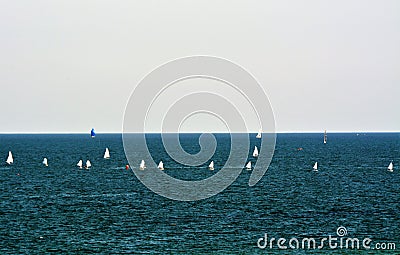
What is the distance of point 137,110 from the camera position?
6956 centimetres

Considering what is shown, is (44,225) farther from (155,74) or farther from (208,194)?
(208,194)

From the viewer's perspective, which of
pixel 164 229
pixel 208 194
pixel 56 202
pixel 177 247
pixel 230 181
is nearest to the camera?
pixel 177 247

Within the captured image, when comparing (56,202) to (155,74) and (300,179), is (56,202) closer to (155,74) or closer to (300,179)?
(155,74)

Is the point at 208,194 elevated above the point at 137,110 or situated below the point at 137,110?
below

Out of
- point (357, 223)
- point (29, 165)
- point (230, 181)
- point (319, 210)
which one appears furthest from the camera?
point (29, 165)

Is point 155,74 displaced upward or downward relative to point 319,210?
upward

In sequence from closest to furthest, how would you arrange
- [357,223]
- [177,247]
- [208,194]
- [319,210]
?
[177,247]
[357,223]
[319,210]
[208,194]

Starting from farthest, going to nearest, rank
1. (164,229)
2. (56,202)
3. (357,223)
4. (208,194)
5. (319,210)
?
1. (208,194)
2. (56,202)
3. (319,210)
4. (357,223)
5. (164,229)

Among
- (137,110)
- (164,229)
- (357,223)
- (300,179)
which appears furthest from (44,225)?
(300,179)

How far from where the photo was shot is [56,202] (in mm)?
100875

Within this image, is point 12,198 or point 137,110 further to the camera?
point 12,198

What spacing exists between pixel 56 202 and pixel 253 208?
3172 centimetres

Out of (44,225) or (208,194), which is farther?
(208,194)

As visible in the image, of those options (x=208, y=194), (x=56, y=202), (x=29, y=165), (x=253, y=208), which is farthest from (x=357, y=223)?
(x=29, y=165)
